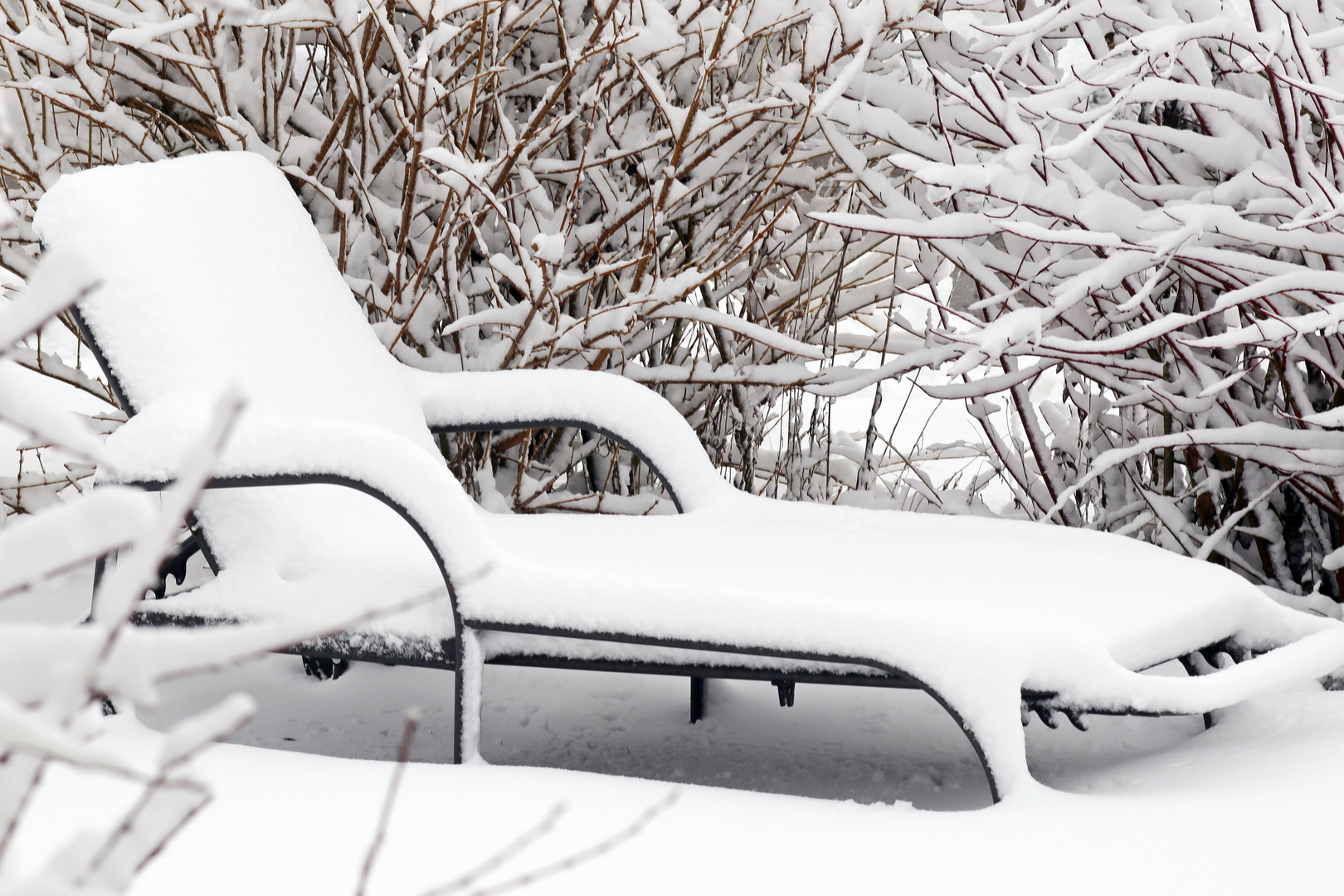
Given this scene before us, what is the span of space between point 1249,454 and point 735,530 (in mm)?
938

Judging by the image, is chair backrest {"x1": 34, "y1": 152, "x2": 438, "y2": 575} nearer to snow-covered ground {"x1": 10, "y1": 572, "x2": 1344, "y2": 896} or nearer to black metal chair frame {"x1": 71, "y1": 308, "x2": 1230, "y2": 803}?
black metal chair frame {"x1": 71, "y1": 308, "x2": 1230, "y2": 803}

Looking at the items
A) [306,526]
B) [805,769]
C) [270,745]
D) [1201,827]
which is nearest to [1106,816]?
[1201,827]

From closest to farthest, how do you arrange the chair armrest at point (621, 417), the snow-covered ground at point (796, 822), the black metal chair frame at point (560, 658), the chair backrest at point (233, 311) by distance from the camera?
the snow-covered ground at point (796, 822) → the black metal chair frame at point (560, 658) → the chair backrest at point (233, 311) → the chair armrest at point (621, 417)

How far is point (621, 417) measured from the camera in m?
2.52

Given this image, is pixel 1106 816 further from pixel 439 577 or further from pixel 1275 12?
pixel 1275 12

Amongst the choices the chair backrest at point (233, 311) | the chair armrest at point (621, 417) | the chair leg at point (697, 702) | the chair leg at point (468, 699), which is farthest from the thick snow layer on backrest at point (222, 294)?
the chair leg at point (697, 702)

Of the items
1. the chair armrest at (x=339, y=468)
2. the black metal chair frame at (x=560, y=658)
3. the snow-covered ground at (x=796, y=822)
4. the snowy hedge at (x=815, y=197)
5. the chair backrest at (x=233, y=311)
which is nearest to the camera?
the snow-covered ground at (x=796, y=822)

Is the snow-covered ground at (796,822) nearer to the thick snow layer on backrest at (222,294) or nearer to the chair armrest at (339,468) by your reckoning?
the chair armrest at (339,468)

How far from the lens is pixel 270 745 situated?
2.25 metres

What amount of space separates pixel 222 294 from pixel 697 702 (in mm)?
1089

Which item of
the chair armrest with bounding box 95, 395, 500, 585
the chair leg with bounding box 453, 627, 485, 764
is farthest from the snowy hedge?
the chair leg with bounding box 453, 627, 485, 764

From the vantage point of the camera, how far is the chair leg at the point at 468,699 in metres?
1.74

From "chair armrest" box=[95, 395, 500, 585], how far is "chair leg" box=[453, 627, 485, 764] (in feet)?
0.33

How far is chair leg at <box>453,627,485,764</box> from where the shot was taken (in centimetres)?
174
